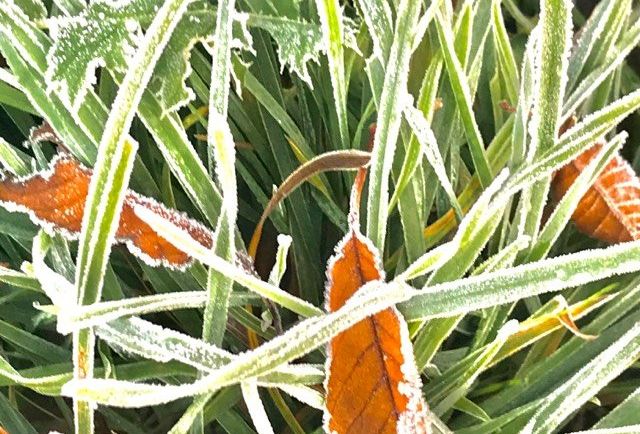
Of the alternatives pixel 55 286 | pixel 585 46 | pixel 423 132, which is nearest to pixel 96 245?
pixel 55 286

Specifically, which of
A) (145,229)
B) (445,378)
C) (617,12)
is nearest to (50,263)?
(145,229)

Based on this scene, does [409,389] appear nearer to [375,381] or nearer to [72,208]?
[375,381]

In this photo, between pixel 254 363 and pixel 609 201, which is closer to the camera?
pixel 254 363

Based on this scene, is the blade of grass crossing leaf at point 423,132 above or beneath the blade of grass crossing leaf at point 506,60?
beneath

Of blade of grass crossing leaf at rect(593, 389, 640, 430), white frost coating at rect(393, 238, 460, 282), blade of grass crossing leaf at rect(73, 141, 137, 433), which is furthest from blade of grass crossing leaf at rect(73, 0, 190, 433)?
blade of grass crossing leaf at rect(593, 389, 640, 430)

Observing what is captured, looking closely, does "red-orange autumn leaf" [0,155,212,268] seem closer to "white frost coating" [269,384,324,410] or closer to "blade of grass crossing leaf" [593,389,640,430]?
"white frost coating" [269,384,324,410]

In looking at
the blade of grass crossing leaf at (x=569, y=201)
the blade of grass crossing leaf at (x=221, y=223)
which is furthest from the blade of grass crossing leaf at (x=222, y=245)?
the blade of grass crossing leaf at (x=569, y=201)

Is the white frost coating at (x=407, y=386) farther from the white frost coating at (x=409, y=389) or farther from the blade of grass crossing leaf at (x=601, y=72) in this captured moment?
the blade of grass crossing leaf at (x=601, y=72)
